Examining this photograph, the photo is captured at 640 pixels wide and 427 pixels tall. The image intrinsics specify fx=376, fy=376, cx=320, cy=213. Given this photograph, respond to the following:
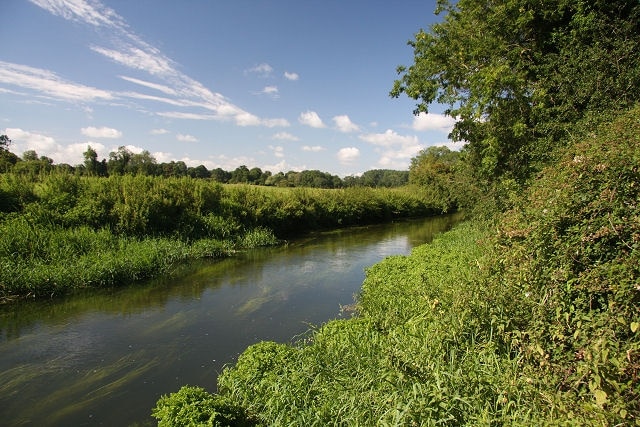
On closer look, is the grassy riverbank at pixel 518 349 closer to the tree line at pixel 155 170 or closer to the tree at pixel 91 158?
the tree line at pixel 155 170

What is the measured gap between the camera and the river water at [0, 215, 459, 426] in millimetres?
6113

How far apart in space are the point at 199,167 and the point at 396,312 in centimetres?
7014

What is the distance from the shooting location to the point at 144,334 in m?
8.76

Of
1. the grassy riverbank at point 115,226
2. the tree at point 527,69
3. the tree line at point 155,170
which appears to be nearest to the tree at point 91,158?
the tree line at point 155,170

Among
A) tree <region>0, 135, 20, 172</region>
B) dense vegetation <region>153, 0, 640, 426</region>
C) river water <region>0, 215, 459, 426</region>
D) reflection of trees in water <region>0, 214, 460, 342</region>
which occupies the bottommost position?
river water <region>0, 215, 459, 426</region>

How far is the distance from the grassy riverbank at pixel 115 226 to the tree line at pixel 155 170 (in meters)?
1.61

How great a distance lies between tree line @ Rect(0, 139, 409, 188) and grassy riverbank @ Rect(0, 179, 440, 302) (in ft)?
5.28

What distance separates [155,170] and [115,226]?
90.5 feet

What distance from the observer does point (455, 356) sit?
4.37 metres

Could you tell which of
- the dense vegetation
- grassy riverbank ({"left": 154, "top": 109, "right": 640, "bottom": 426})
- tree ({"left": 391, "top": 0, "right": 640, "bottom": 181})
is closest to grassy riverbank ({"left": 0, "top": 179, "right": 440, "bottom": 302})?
the dense vegetation

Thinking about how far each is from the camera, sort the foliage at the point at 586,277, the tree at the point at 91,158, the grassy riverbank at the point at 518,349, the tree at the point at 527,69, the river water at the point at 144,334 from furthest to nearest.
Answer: the tree at the point at 91,158
the tree at the point at 527,69
the river water at the point at 144,334
the grassy riverbank at the point at 518,349
the foliage at the point at 586,277

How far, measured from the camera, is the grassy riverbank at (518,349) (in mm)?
3307

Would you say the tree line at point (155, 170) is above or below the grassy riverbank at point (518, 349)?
above

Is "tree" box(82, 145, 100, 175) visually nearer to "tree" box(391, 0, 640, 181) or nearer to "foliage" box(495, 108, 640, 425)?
"tree" box(391, 0, 640, 181)
